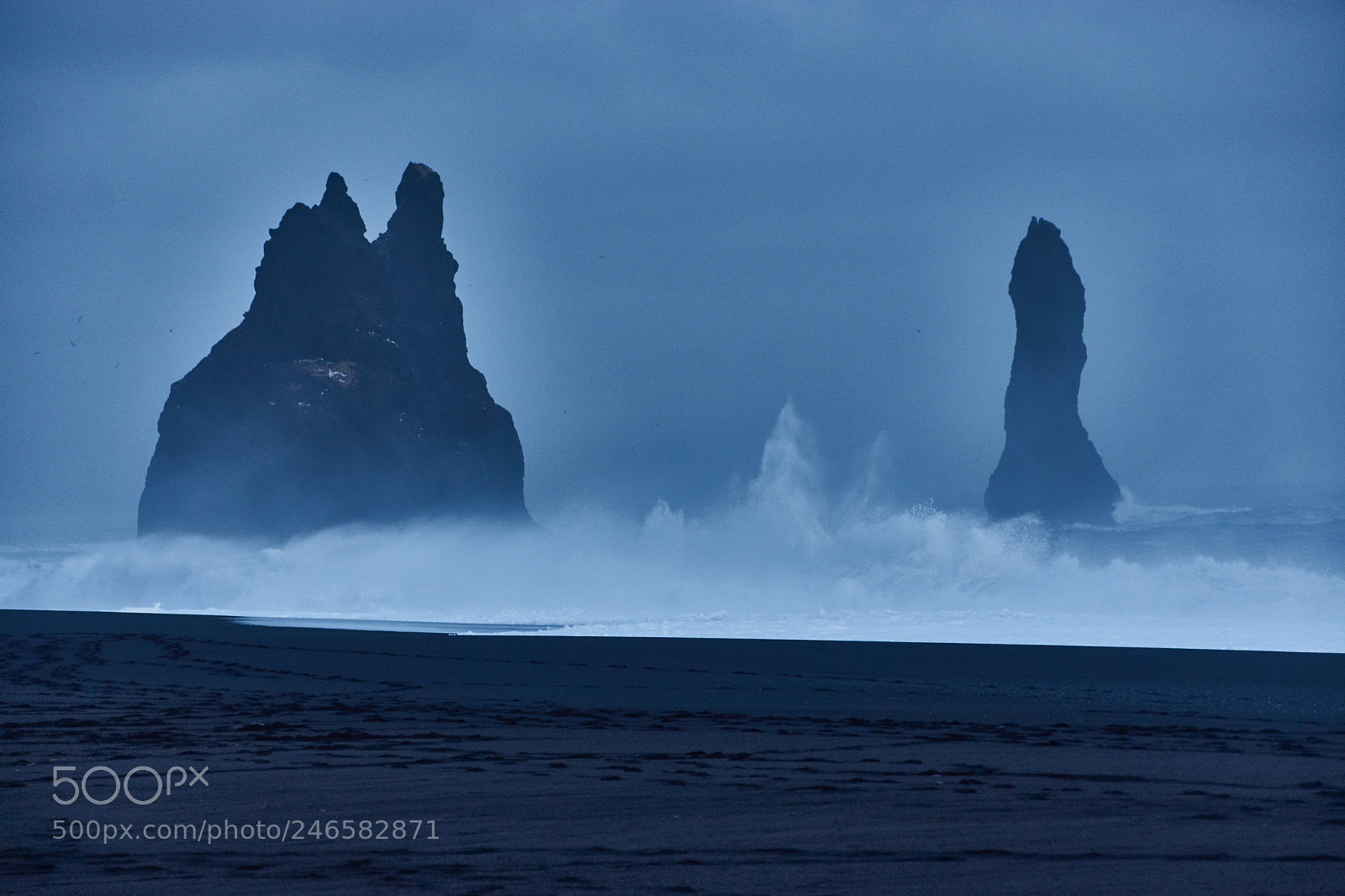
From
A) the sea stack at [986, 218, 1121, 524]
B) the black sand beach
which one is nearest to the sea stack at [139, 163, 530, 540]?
the sea stack at [986, 218, 1121, 524]

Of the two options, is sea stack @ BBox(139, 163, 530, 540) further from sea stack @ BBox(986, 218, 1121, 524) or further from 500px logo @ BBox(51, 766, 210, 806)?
500px logo @ BBox(51, 766, 210, 806)

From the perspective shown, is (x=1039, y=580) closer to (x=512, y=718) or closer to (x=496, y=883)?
(x=512, y=718)

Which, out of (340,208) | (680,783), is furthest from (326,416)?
(680,783)

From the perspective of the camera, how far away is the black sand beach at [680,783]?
6.14 metres

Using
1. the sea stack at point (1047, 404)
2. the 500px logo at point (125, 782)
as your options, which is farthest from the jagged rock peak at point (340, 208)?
the 500px logo at point (125, 782)

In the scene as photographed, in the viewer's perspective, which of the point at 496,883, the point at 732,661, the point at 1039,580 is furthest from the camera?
the point at 1039,580

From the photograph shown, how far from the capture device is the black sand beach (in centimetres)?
614

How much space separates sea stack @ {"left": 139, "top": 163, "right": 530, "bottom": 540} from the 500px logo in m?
65.8

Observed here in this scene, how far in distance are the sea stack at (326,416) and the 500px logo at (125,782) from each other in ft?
216

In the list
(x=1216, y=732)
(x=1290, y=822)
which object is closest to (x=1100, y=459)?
(x=1216, y=732)

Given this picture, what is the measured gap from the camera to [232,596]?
63.5 meters

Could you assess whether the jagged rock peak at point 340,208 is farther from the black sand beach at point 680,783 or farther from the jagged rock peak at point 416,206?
the black sand beach at point 680,783

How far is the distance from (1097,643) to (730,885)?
23.4 metres

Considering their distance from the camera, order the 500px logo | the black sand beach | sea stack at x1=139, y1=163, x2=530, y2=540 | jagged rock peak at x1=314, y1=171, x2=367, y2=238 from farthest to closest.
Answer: jagged rock peak at x1=314, y1=171, x2=367, y2=238 < sea stack at x1=139, y1=163, x2=530, y2=540 < the 500px logo < the black sand beach
